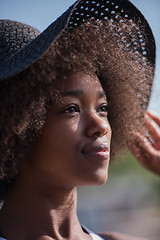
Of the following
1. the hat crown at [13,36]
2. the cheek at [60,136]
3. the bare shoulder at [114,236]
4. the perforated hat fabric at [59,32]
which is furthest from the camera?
the bare shoulder at [114,236]

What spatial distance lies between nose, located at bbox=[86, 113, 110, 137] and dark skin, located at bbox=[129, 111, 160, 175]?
1.46 feet

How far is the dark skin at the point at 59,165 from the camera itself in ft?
6.26

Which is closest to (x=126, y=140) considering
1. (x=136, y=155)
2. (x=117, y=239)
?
(x=136, y=155)

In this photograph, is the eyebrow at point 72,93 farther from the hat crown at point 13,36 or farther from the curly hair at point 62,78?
the hat crown at point 13,36

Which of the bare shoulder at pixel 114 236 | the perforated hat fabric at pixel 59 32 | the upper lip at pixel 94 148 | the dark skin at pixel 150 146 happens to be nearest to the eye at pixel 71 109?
the upper lip at pixel 94 148

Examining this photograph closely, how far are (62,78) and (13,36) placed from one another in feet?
1.48

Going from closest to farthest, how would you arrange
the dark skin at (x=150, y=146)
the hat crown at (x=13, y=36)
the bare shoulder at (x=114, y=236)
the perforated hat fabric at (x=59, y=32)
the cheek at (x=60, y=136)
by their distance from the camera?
the perforated hat fabric at (x=59, y=32)
the cheek at (x=60, y=136)
the hat crown at (x=13, y=36)
the dark skin at (x=150, y=146)
the bare shoulder at (x=114, y=236)

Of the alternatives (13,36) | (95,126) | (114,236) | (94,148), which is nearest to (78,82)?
(95,126)

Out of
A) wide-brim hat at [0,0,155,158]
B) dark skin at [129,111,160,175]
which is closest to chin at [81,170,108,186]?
dark skin at [129,111,160,175]

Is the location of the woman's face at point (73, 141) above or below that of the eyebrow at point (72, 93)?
below

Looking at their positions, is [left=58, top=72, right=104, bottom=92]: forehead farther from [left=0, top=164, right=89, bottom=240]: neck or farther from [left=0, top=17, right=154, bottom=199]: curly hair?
[left=0, top=164, right=89, bottom=240]: neck

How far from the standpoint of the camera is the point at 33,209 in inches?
78.8

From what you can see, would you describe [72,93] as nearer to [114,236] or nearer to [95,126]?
[95,126]

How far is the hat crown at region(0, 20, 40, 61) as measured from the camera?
2.14 metres
